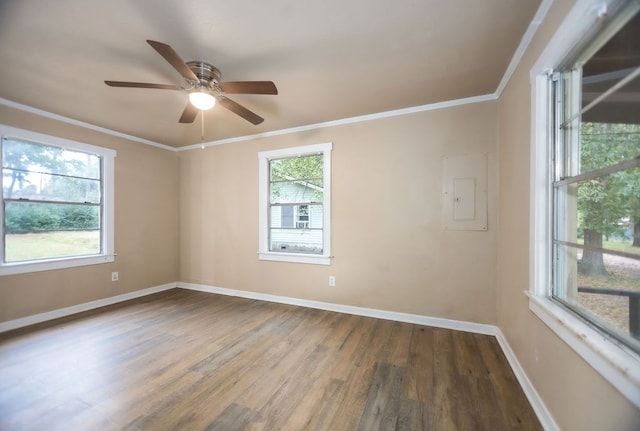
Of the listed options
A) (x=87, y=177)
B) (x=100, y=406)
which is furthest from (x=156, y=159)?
(x=100, y=406)

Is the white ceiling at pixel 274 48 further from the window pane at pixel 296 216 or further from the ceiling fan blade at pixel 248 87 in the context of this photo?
the window pane at pixel 296 216

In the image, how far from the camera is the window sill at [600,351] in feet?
2.85

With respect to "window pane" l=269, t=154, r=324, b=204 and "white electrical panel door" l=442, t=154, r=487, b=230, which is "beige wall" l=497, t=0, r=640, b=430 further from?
"window pane" l=269, t=154, r=324, b=204

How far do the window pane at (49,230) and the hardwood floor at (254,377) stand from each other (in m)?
0.89

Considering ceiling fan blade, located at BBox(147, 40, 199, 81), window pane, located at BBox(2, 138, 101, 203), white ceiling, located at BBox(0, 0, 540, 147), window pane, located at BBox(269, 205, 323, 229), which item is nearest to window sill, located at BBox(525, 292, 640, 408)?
white ceiling, located at BBox(0, 0, 540, 147)

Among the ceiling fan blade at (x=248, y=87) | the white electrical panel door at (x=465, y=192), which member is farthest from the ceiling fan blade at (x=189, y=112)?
the white electrical panel door at (x=465, y=192)

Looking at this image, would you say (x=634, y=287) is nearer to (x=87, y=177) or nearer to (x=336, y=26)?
(x=336, y=26)

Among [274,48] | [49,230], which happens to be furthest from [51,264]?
[274,48]

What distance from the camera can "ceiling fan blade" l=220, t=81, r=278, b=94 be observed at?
1819 millimetres

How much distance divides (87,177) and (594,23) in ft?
16.8

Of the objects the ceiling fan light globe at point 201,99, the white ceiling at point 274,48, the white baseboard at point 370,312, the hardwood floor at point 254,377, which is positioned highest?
the white ceiling at point 274,48

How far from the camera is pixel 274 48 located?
190cm

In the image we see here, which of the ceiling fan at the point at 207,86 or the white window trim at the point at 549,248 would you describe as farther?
the ceiling fan at the point at 207,86

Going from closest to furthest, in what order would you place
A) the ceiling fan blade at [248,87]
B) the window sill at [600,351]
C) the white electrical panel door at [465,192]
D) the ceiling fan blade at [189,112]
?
the window sill at [600,351], the ceiling fan blade at [248,87], the ceiling fan blade at [189,112], the white electrical panel door at [465,192]
